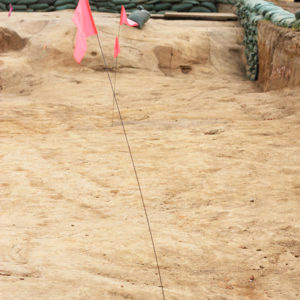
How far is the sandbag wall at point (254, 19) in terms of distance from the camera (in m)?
7.42

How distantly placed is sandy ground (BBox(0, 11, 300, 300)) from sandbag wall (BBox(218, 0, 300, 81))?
90 centimetres

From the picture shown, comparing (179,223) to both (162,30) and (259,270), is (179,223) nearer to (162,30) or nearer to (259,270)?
(259,270)

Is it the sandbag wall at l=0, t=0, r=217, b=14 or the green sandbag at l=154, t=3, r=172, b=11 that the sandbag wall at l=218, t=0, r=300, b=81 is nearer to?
the sandbag wall at l=0, t=0, r=217, b=14

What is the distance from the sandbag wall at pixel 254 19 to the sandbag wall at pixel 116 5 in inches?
90.4

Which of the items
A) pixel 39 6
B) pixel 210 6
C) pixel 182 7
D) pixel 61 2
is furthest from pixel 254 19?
pixel 39 6

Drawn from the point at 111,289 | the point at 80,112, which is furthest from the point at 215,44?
the point at 111,289

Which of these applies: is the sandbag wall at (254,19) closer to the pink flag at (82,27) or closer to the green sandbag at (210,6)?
the green sandbag at (210,6)

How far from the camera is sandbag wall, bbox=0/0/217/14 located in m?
12.7

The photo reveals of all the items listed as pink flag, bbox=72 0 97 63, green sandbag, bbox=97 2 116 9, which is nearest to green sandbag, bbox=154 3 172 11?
green sandbag, bbox=97 2 116 9

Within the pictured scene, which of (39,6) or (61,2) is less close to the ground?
(61,2)

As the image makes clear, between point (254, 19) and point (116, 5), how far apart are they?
4822 millimetres

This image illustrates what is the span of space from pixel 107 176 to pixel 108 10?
9.57m

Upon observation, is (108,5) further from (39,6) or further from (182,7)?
(182,7)

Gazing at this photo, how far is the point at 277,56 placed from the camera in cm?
729
